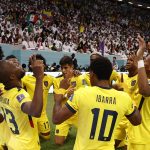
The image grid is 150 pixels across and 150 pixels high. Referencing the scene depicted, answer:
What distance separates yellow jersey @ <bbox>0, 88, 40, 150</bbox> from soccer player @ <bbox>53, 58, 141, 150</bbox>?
0.48m

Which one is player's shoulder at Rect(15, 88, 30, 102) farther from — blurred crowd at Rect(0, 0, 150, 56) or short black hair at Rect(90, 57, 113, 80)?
blurred crowd at Rect(0, 0, 150, 56)

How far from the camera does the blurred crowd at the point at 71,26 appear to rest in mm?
25484

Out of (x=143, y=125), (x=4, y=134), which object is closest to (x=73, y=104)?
(x=143, y=125)

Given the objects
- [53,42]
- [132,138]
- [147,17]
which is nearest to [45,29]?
[53,42]

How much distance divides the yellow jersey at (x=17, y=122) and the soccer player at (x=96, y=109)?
48 centimetres

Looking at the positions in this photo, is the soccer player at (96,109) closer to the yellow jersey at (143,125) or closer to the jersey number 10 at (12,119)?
the jersey number 10 at (12,119)

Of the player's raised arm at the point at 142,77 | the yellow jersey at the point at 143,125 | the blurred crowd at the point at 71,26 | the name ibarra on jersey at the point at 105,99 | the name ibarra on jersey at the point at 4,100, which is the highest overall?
the player's raised arm at the point at 142,77

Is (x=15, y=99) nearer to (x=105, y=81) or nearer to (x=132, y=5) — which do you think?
(x=105, y=81)

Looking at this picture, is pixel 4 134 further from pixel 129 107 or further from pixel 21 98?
pixel 129 107

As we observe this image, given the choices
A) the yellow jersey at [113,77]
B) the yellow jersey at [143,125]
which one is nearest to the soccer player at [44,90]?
the yellow jersey at [113,77]

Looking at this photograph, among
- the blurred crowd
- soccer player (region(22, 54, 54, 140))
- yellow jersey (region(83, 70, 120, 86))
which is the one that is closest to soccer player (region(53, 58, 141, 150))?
yellow jersey (region(83, 70, 120, 86))

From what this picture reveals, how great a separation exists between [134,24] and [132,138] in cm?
4266

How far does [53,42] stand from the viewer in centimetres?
2711

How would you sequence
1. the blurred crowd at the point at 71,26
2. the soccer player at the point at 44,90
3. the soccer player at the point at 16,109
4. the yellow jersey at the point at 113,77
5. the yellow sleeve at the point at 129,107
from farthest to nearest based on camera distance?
the blurred crowd at the point at 71,26, the soccer player at the point at 44,90, the yellow jersey at the point at 113,77, the soccer player at the point at 16,109, the yellow sleeve at the point at 129,107
